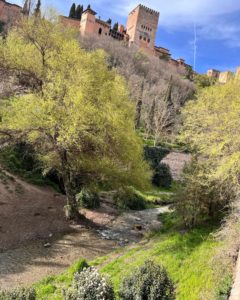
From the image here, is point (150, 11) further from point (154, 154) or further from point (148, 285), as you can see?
point (148, 285)

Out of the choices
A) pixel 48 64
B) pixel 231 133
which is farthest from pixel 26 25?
pixel 231 133

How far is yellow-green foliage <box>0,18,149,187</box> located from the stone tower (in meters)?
76.8

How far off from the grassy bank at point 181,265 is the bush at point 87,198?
20.2 ft

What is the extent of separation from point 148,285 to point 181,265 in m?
3.06

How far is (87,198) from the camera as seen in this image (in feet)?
64.5

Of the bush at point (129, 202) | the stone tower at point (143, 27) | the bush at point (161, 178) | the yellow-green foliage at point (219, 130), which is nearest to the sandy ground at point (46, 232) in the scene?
the bush at point (129, 202)

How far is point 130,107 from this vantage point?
17547 mm

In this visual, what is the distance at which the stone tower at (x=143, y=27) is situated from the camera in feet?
305

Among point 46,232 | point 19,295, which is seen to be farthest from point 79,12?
point 19,295

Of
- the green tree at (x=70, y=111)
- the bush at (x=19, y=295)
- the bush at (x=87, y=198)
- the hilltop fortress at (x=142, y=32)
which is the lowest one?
the bush at (x=87, y=198)

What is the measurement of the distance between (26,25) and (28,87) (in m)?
3.06

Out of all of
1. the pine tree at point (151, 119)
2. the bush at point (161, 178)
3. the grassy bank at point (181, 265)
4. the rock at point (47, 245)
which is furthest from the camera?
the pine tree at point (151, 119)

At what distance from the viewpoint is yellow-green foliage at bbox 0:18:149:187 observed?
14.9 meters

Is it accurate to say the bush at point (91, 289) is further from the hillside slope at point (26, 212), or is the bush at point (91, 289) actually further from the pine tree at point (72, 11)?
the pine tree at point (72, 11)
